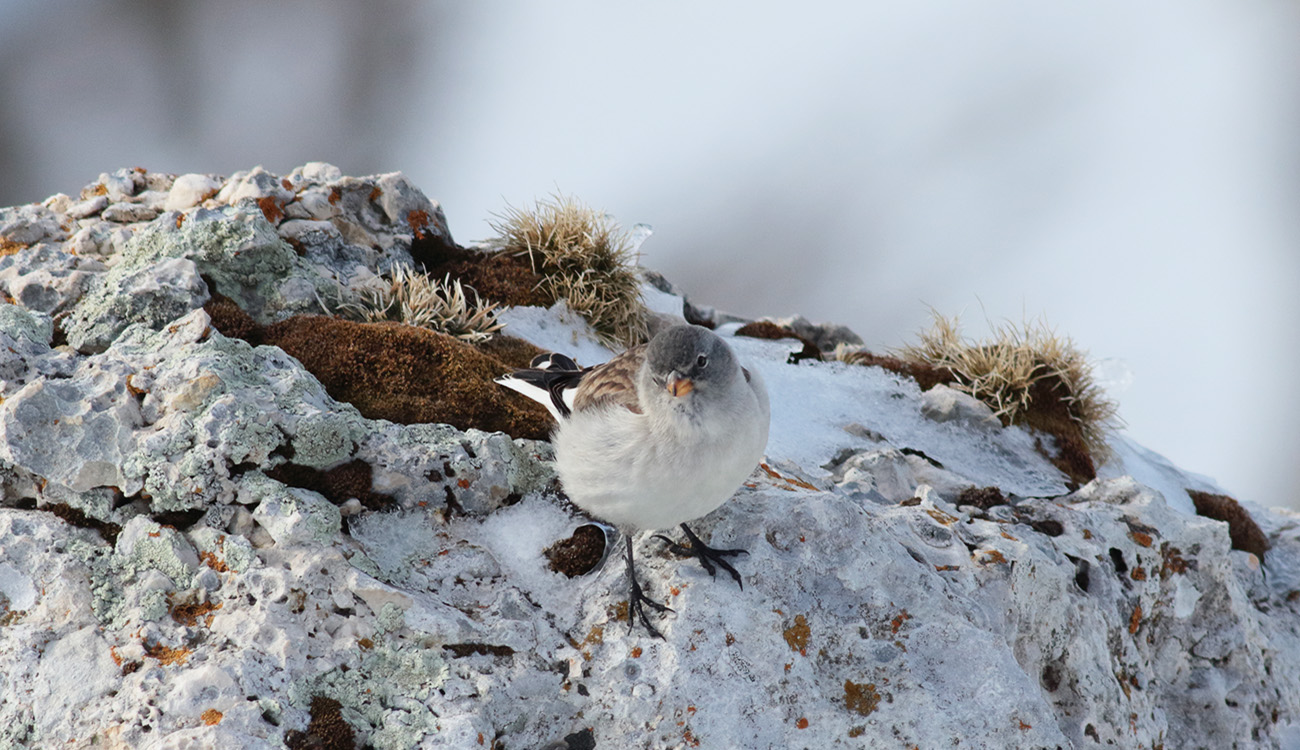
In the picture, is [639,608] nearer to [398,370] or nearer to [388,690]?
[388,690]

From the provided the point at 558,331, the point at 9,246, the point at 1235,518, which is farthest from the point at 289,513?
the point at 1235,518

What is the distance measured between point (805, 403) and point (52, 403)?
5745 mm

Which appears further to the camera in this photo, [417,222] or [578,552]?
[417,222]

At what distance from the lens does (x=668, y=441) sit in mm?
3807

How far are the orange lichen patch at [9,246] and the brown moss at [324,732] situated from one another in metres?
4.64

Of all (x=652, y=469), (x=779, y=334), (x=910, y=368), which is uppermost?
(x=652, y=469)

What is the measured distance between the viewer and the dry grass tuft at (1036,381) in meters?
8.48

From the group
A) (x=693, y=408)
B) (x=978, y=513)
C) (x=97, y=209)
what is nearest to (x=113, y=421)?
(x=693, y=408)

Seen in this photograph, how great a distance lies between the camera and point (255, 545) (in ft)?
13.0

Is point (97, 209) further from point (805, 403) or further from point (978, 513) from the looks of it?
point (978, 513)

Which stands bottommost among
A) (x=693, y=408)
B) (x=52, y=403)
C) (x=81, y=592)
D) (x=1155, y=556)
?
(x=81, y=592)

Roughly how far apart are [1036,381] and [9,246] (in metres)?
9.06

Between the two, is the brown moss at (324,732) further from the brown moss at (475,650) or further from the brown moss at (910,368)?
the brown moss at (910,368)

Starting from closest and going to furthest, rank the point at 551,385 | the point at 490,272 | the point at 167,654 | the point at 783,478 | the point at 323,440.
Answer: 1. the point at 167,654
2. the point at 323,440
3. the point at 551,385
4. the point at 783,478
5. the point at 490,272
